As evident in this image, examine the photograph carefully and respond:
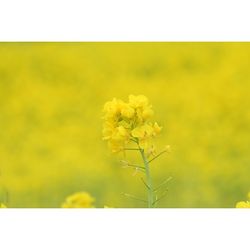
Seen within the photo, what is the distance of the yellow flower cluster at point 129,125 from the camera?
119 inches

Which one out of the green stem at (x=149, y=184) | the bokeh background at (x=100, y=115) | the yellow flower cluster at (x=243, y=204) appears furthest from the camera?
the bokeh background at (x=100, y=115)

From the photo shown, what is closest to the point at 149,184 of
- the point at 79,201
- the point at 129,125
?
the point at 129,125

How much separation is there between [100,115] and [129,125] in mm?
417

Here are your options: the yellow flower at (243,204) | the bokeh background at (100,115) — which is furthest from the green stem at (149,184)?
the yellow flower at (243,204)

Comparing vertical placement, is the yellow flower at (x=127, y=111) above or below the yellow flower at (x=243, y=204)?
above

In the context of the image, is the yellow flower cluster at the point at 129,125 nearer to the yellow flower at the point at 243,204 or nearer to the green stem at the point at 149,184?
the green stem at the point at 149,184

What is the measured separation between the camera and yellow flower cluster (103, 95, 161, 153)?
3.03 m

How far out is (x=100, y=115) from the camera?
3.44 meters

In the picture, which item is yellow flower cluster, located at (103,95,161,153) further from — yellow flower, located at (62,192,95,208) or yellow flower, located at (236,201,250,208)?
yellow flower, located at (236,201,250,208)

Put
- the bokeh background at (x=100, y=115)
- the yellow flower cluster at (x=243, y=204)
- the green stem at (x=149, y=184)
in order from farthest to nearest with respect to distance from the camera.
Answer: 1. the bokeh background at (x=100, y=115)
2. the yellow flower cluster at (x=243, y=204)
3. the green stem at (x=149, y=184)

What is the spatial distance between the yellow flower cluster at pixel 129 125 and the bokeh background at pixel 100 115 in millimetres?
333
